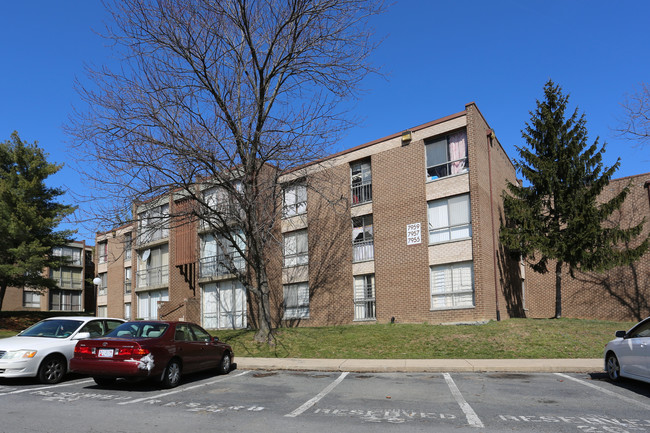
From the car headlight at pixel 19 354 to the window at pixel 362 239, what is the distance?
1492 centimetres

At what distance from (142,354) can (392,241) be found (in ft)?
46.8

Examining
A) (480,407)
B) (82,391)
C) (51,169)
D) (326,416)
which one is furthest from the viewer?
(51,169)

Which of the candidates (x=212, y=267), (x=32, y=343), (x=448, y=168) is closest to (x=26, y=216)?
(x=212, y=267)

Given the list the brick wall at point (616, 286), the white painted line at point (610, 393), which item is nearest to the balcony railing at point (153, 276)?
the brick wall at point (616, 286)

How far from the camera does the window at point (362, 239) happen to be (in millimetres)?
23109

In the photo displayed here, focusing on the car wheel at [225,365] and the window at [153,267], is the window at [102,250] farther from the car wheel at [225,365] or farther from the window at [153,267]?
the car wheel at [225,365]

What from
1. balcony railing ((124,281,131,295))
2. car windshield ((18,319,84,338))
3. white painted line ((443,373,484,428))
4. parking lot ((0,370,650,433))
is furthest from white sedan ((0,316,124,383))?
balcony railing ((124,281,131,295))

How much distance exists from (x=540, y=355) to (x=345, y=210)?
1152 cm

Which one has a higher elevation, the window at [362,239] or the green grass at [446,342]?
the window at [362,239]

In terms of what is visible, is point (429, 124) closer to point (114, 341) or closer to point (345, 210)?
point (345, 210)

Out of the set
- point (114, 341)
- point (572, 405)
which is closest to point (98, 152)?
point (114, 341)

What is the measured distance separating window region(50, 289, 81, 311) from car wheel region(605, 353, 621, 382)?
185ft

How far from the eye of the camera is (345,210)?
23625 mm

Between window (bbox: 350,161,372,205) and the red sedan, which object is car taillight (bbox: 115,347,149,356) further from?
window (bbox: 350,161,372,205)
